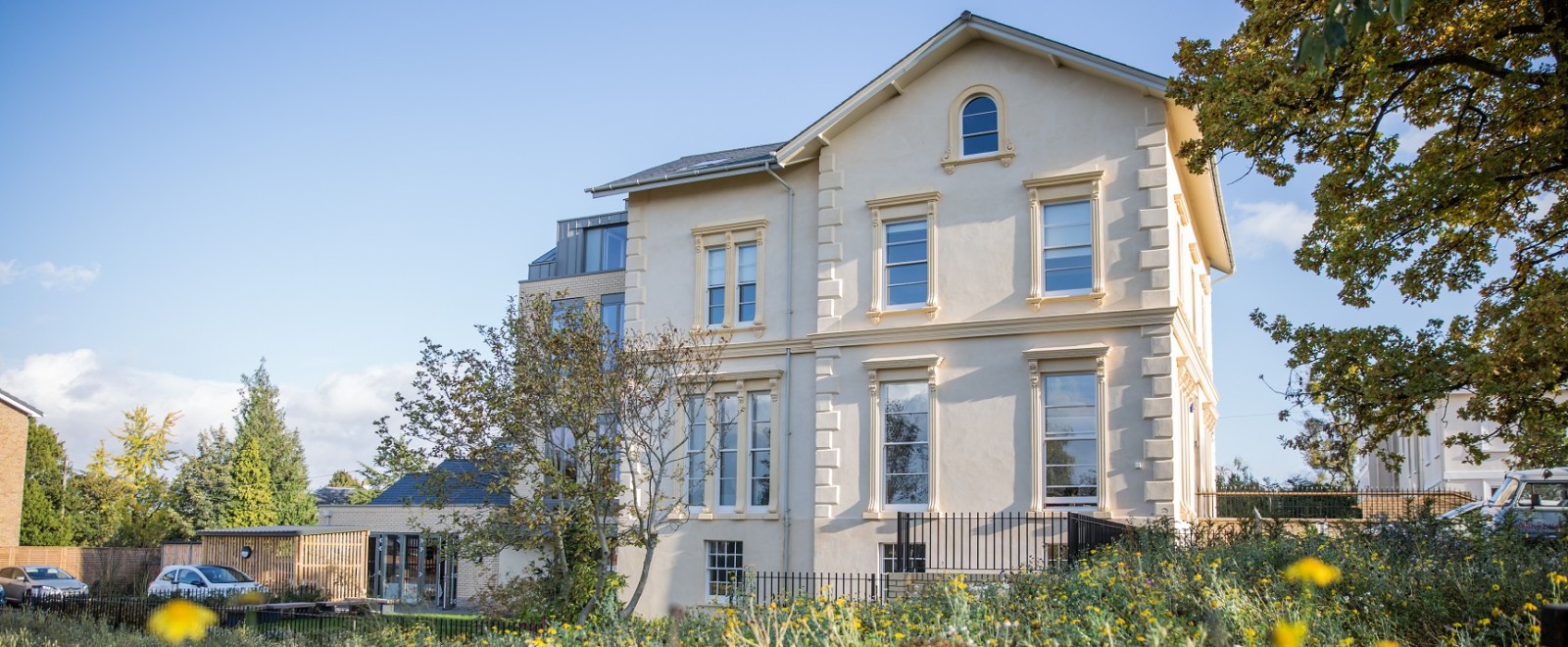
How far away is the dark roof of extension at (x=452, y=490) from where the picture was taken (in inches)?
805

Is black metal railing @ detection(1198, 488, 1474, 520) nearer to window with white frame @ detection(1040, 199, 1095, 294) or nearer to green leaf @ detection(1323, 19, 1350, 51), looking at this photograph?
window with white frame @ detection(1040, 199, 1095, 294)

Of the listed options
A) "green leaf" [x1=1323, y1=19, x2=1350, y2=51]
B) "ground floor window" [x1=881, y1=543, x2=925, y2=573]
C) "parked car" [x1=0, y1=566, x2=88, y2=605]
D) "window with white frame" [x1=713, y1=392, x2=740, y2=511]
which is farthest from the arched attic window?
"parked car" [x1=0, y1=566, x2=88, y2=605]

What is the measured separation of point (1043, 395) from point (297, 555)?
83.6 ft

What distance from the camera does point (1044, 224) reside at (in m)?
23.2

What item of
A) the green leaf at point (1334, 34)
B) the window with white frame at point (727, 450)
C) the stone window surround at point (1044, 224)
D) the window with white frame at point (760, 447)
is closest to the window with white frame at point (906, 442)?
the window with white frame at point (760, 447)

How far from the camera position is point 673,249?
90.1 ft

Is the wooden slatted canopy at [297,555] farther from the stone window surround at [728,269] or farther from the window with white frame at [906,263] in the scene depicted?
the window with white frame at [906,263]

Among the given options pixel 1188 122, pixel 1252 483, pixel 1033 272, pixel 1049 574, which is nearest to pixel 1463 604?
pixel 1049 574

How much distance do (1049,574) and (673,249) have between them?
1620 cm

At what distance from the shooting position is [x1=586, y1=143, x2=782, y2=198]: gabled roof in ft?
86.2

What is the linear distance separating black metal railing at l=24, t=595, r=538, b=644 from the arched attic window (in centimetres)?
1242

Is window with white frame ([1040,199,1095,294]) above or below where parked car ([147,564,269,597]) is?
above

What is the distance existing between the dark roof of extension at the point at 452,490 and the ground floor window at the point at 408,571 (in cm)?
134

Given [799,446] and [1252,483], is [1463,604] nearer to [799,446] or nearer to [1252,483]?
[799,446]
